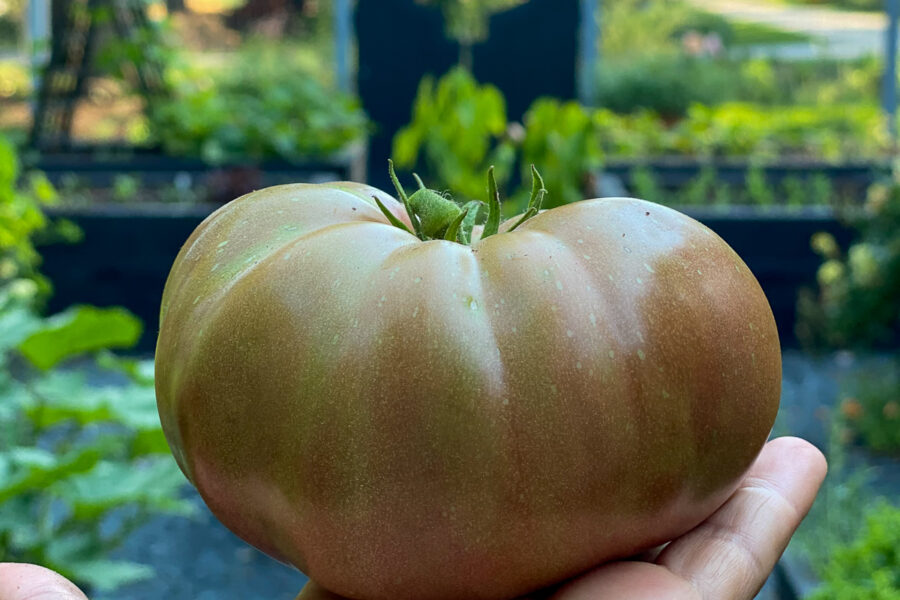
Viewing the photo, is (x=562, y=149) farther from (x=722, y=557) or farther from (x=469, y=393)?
(x=469, y=393)

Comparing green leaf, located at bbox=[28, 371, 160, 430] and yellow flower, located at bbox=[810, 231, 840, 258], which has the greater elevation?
green leaf, located at bbox=[28, 371, 160, 430]

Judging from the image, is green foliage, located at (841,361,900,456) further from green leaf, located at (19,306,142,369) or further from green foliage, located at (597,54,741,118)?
green foliage, located at (597,54,741,118)

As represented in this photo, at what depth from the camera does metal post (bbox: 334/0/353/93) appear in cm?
836

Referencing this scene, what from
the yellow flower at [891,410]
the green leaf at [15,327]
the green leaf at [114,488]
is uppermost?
the green leaf at [15,327]

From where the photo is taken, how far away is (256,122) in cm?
670

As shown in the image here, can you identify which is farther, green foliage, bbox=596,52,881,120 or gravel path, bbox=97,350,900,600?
green foliage, bbox=596,52,881,120

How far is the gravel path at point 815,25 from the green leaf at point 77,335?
8.12m

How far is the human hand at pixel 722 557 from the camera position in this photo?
3.77ft

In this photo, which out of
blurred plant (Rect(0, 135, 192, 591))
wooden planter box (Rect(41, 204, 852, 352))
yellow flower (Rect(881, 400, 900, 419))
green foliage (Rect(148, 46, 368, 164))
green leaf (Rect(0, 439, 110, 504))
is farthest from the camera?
green foliage (Rect(148, 46, 368, 164))

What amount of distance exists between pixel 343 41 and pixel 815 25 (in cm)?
476

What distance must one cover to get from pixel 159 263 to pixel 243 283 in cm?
461

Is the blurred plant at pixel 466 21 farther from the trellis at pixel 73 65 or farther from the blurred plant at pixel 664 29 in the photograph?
the blurred plant at pixel 664 29

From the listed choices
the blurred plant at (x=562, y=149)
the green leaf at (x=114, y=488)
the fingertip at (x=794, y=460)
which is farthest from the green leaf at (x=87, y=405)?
the blurred plant at (x=562, y=149)

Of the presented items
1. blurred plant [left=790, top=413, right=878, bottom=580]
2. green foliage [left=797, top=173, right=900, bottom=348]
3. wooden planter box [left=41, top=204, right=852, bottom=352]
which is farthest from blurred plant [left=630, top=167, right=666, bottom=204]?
blurred plant [left=790, top=413, right=878, bottom=580]
